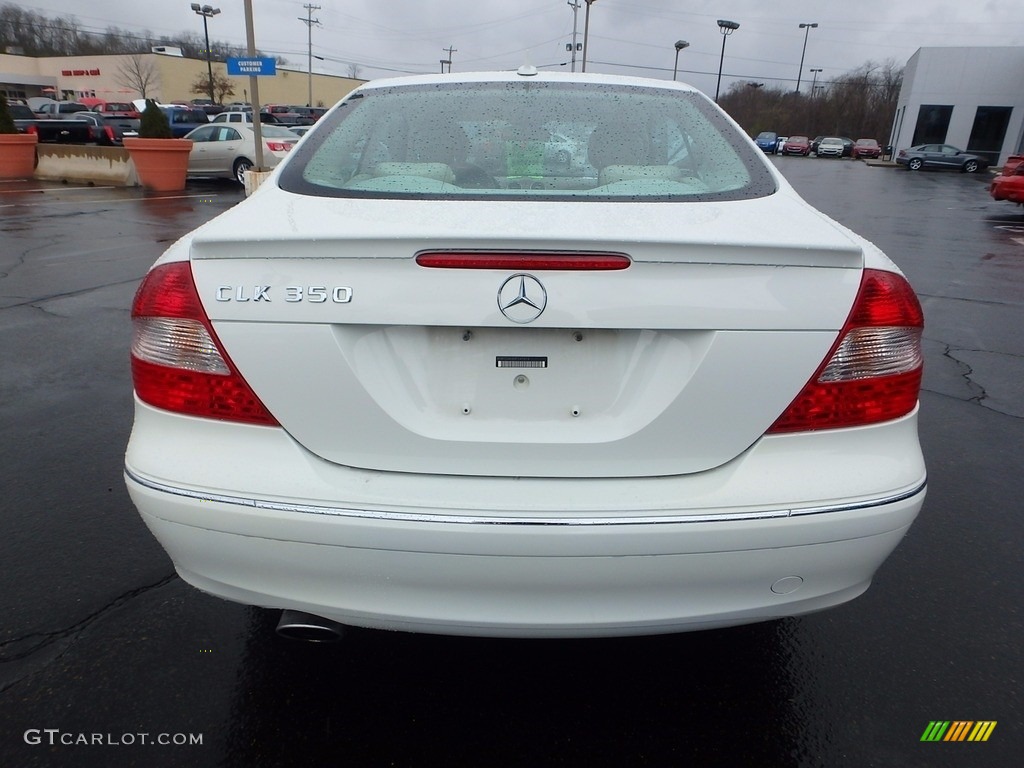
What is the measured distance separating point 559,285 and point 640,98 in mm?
1356

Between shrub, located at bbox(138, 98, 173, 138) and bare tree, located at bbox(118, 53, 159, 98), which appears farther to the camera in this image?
bare tree, located at bbox(118, 53, 159, 98)

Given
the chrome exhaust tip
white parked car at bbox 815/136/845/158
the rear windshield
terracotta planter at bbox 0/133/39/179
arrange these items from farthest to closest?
white parked car at bbox 815/136/845/158
terracotta planter at bbox 0/133/39/179
the rear windshield
the chrome exhaust tip

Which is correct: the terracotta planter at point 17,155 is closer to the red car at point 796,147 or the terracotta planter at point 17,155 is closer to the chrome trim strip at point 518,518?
the chrome trim strip at point 518,518

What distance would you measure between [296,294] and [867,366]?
1.28 metres

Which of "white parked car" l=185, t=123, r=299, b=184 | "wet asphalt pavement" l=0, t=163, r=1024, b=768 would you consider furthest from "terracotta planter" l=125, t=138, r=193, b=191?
"wet asphalt pavement" l=0, t=163, r=1024, b=768

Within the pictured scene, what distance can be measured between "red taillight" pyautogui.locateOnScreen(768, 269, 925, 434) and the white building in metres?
46.3

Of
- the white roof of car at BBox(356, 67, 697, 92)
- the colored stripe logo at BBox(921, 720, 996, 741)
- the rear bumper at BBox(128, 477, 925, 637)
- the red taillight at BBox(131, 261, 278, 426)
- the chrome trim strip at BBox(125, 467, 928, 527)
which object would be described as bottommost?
the colored stripe logo at BBox(921, 720, 996, 741)

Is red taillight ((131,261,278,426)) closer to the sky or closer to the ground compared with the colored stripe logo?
closer to the sky

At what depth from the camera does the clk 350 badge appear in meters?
1.54

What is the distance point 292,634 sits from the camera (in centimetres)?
177

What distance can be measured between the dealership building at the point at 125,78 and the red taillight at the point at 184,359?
74.6m

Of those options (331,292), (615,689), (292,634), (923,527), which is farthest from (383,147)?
(923,527)

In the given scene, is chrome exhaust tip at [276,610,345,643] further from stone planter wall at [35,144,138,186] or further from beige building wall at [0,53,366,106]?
beige building wall at [0,53,366,106]

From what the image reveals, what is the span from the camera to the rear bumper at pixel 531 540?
5.08 feet
